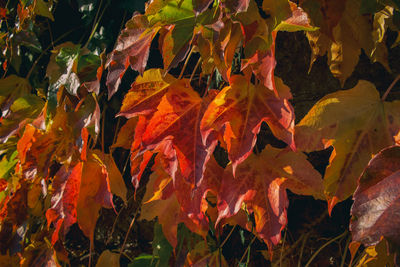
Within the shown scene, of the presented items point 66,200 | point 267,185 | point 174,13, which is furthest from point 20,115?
point 267,185

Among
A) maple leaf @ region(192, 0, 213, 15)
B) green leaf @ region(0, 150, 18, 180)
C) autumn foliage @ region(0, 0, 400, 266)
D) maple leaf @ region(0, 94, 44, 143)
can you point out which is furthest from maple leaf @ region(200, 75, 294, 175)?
green leaf @ region(0, 150, 18, 180)

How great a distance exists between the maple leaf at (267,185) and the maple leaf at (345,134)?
82 millimetres

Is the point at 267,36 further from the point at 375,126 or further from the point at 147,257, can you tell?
the point at 147,257

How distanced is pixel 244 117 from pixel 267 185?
13 centimetres

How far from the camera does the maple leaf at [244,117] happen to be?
25.4 inches

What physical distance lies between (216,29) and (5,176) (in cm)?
80

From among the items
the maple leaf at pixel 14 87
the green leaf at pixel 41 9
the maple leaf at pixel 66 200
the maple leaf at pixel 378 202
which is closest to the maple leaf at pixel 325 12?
the maple leaf at pixel 378 202

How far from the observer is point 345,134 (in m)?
0.64

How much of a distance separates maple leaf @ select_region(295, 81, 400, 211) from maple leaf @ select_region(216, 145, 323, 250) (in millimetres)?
82

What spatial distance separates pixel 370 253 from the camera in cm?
68

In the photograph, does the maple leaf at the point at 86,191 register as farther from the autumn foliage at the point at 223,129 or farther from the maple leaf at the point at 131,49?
the maple leaf at the point at 131,49

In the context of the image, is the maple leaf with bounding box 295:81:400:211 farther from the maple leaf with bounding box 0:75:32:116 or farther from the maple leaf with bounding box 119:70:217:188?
the maple leaf with bounding box 0:75:32:116

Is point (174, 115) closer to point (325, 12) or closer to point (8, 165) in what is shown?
point (325, 12)

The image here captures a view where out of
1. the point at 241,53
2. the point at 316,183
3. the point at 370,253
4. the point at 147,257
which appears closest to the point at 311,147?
the point at 316,183
